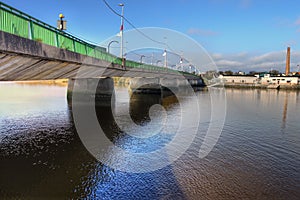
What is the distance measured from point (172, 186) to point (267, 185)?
170 inches

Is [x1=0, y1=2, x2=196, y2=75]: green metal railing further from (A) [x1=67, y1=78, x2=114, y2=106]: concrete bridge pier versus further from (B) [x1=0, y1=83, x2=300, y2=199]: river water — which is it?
(A) [x1=67, y1=78, x2=114, y2=106]: concrete bridge pier

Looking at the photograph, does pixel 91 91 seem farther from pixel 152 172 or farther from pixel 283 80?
Answer: pixel 283 80

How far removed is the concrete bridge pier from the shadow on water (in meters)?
20.6

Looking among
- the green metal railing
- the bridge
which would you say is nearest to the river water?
the bridge

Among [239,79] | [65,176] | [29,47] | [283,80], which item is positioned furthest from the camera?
[239,79]

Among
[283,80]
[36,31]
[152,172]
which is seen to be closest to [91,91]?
[36,31]

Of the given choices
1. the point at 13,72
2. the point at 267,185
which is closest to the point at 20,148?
the point at 13,72

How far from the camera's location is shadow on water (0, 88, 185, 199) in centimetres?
908

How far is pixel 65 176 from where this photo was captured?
1051 cm

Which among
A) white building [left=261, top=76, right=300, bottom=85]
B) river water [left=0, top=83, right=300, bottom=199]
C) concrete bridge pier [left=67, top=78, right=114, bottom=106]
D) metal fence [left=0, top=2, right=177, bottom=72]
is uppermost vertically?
metal fence [left=0, top=2, right=177, bottom=72]

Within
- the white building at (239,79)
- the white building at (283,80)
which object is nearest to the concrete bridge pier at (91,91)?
the white building at (283,80)

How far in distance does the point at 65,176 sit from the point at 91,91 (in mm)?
27259

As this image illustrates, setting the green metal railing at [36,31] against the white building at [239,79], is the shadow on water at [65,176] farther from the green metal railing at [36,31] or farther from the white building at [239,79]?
the white building at [239,79]

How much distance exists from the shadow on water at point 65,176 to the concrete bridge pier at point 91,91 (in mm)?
20649
